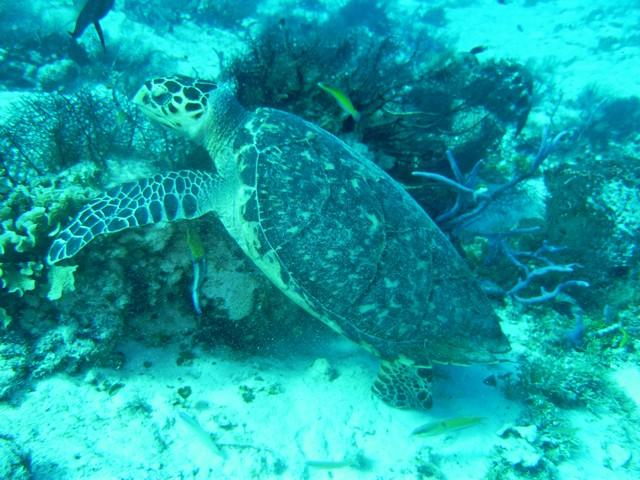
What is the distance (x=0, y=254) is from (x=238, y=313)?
192cm

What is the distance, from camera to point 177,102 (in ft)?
12.8

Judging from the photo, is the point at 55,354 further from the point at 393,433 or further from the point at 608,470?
the point at 608,470

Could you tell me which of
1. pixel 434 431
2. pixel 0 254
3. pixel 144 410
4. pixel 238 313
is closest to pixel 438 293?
pixel 434 431

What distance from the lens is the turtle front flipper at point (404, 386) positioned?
334 cm

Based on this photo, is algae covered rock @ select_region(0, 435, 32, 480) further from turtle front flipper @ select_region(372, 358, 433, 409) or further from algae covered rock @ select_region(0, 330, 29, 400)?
turtle front flipper @ select_region(372, 358, 433, 409)

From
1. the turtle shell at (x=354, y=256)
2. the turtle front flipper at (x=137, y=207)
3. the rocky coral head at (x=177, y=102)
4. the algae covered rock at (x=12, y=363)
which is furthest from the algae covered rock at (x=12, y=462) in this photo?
the rocky coral head at (x=177, y=102)

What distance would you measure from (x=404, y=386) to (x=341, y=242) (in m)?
1.53

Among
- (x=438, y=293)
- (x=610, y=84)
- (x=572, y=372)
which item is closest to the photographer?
(x=438, y=293)

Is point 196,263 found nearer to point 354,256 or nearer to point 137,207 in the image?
point 137,207

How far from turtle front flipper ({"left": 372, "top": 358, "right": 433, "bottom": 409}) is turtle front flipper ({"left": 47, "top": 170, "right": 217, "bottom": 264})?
233cm

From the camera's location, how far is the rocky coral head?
3902 millimetres

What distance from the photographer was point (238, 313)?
3.40 metres

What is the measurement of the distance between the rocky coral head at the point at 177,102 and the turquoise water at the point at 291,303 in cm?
3

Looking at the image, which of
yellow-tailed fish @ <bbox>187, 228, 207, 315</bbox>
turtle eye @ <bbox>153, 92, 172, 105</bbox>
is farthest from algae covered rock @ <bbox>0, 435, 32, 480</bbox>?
turtle eye @ <bbox>153, 92, 172, 105</bbox>
